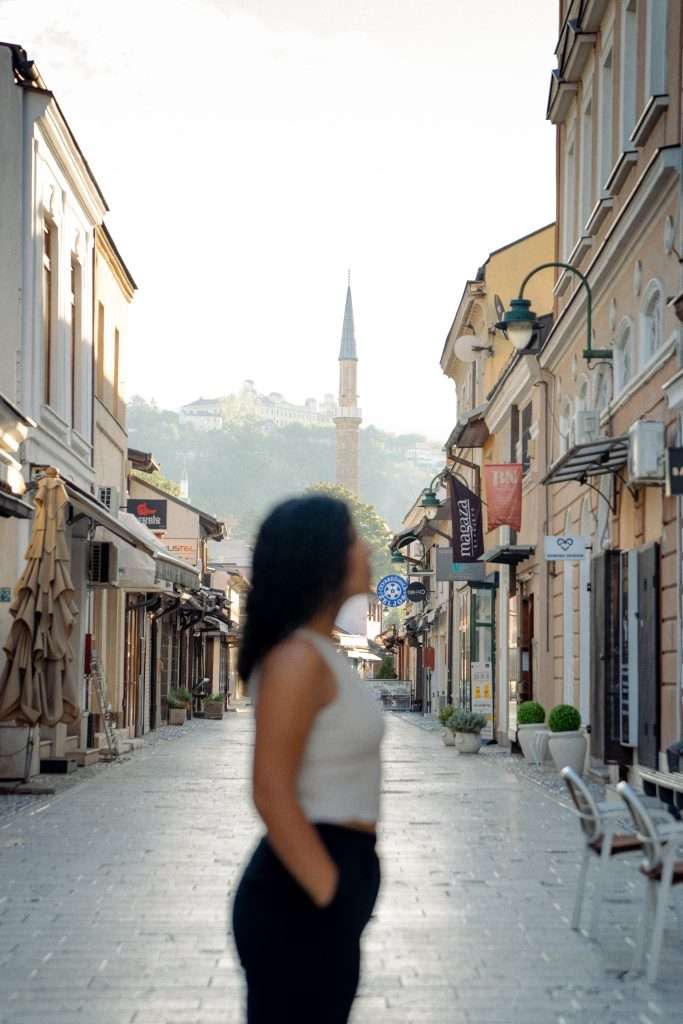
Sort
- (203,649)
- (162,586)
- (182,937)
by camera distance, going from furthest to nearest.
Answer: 1. (203,649)
2. (162,586)
3. (182,937)

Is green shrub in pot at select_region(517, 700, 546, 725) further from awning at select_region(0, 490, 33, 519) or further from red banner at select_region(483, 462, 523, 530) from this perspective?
awning at select_region(0, 490, 33, 519)

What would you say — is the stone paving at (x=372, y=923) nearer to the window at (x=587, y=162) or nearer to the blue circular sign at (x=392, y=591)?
the window at (x=587, y=162)

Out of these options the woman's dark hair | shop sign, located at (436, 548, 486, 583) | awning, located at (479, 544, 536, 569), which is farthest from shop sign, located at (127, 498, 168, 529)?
the woman's dark hair

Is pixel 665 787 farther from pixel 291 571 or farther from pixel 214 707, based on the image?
pixel 214 707

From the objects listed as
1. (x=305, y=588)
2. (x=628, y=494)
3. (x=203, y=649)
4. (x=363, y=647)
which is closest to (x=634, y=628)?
(x=628, y=494)

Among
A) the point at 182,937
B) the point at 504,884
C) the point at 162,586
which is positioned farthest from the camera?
the point at 162,586

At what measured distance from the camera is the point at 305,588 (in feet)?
11.0

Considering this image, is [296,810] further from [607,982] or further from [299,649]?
[607,982]

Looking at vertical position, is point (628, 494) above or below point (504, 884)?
above

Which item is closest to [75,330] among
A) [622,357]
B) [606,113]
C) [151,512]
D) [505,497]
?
[505,497]

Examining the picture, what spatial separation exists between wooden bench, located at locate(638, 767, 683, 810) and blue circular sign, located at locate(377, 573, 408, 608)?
3603 cm

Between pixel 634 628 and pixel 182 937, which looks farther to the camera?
pixel 634 628

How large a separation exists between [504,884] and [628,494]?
868 centimetres

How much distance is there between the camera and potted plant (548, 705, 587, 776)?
20781 millimetres
